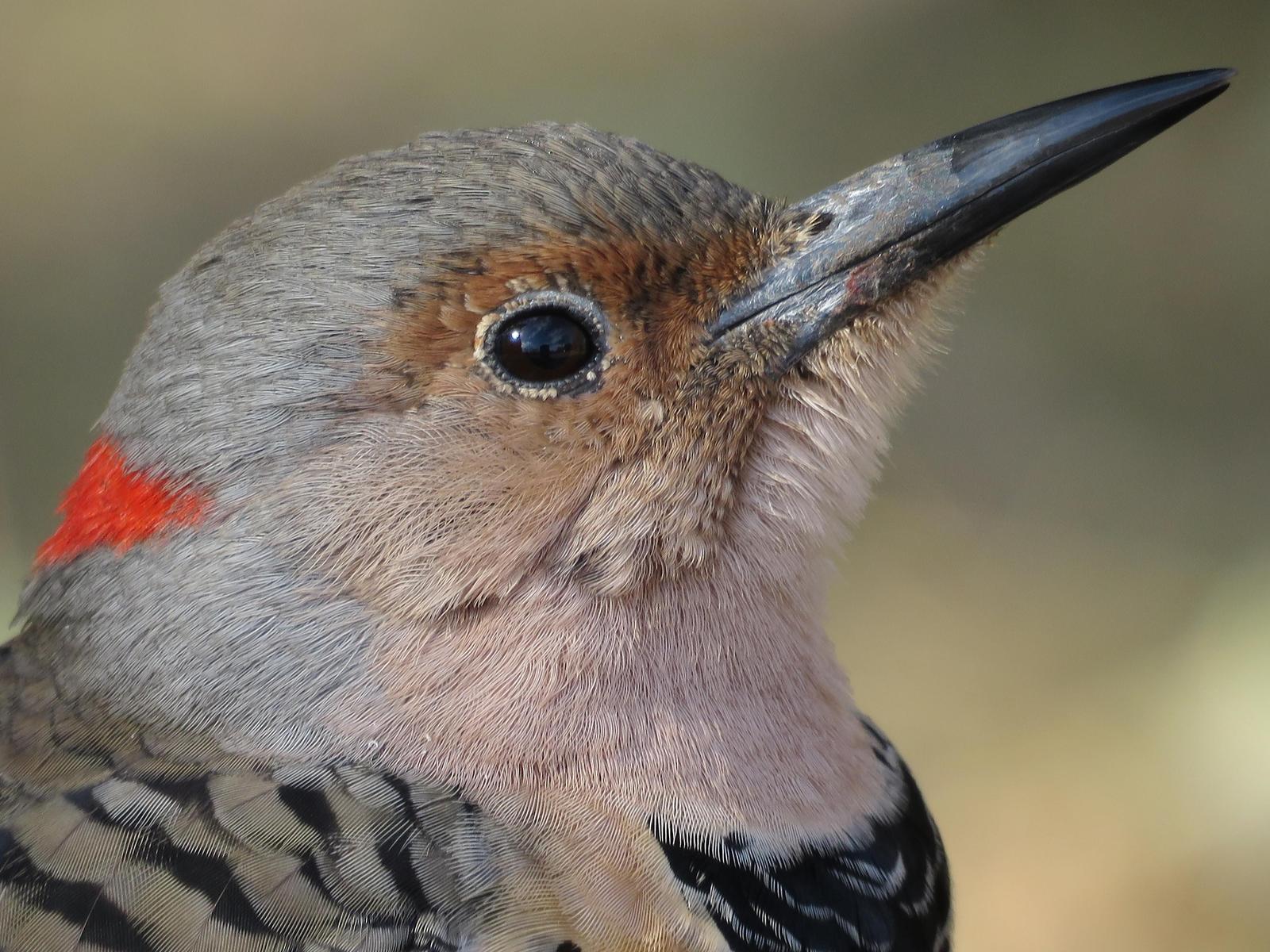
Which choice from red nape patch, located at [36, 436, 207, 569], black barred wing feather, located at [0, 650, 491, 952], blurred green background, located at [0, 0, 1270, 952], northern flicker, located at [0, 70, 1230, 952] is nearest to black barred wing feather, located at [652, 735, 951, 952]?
northern flicker, located at [0, 70, 1230, 952]

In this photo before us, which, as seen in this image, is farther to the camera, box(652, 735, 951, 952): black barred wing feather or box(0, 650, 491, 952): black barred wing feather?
box(652, 735, 951, 952): black barred wing feather

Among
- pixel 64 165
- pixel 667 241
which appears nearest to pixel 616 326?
pixel 667 241

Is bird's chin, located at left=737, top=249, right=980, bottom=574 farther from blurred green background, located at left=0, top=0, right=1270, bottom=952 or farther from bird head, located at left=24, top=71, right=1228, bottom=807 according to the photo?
blurred green background, located at left=0, top=0, right=1270, bottom=952

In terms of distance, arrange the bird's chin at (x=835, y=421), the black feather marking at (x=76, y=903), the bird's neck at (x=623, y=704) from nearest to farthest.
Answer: the black feather marking at (x=76, y=903) → the bird's neck at (x=623, y=704) → the bird's chin at (x=835, y=421)

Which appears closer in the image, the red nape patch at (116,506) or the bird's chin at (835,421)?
the red nape patch at (116,506)

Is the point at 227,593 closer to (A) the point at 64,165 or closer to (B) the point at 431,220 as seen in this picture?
(B) the point at 431,220

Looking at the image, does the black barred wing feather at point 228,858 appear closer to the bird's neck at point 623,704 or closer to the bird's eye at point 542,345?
the bird's neck at point 623,704

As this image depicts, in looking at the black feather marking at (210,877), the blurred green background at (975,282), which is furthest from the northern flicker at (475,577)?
the blurred green background at (975,282)
